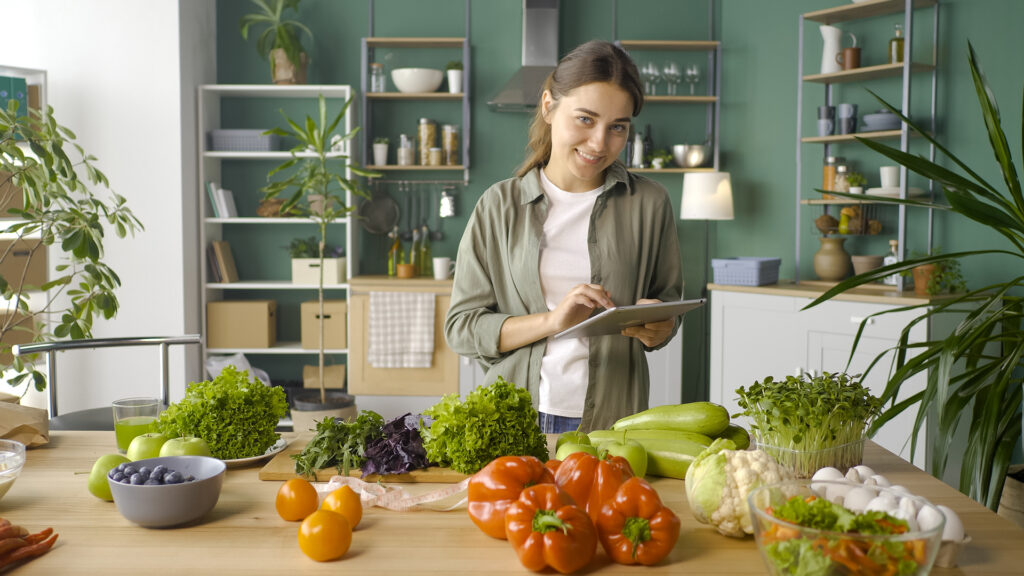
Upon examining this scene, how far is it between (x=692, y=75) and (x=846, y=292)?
5.79ft

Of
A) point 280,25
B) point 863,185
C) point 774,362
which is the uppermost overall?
point 280,25

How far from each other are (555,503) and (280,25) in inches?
168

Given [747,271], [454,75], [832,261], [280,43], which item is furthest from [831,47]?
[280,43]

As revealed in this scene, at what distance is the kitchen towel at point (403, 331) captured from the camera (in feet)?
15.1

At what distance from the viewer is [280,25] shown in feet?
15.4

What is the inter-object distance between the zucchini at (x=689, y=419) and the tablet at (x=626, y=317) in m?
0.18

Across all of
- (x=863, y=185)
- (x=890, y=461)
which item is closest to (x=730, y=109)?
(x=863, y=185)

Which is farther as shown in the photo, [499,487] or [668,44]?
[668,44]

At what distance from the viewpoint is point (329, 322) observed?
15.8ft

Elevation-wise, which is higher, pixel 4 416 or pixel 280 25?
pixel 280 25

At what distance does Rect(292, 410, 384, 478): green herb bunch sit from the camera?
1410mm

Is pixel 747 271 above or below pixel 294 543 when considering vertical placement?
above

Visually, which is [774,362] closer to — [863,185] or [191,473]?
[863,185]

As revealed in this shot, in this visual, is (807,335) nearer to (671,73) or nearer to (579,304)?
(671,73)
